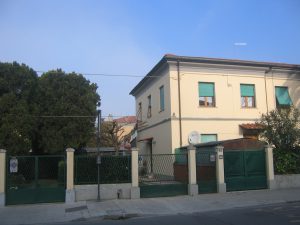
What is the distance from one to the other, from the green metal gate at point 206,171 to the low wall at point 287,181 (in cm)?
332

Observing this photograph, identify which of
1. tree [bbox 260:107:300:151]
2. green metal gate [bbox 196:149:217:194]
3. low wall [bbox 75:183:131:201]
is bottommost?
low wall [bbox 75:183:131:201]

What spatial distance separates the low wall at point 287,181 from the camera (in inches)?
746

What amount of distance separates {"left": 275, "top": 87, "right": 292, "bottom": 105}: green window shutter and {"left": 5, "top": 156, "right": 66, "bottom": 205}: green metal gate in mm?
17069

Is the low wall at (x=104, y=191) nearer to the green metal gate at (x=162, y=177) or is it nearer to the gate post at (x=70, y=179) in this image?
the gate post at (x=70, y=179)

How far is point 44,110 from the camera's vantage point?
2311 cm

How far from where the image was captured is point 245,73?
86.4ft

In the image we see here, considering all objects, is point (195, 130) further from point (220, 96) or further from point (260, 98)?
point (260, 98)

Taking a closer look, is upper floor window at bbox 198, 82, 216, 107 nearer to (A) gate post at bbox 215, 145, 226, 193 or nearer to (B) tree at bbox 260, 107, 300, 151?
(B) tree at bbox 260, 107, 300, 151

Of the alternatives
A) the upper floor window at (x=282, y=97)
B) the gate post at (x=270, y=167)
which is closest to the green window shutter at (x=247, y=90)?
the upper floor window at (x=282, y=97)

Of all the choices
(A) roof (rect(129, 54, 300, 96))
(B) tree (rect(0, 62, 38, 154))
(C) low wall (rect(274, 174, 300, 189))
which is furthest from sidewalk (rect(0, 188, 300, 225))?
(A) roof (rect(129, 54, 300, 96))

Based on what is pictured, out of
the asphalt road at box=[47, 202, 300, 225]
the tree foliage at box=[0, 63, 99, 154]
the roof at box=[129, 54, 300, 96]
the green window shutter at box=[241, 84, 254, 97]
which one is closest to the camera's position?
the asphalt road at box=[47, 202, 300, 225]

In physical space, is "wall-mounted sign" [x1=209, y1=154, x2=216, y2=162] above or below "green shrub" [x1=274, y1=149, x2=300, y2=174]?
above

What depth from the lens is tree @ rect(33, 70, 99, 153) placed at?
22.8 m

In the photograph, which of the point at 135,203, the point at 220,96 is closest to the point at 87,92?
the point at 220,96
